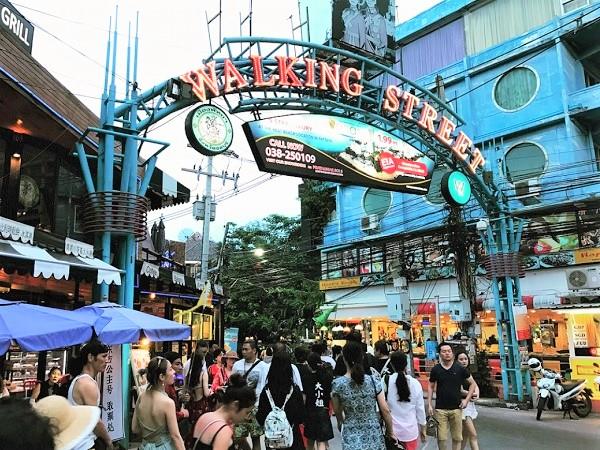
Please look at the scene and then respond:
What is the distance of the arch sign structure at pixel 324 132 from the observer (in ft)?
30.2

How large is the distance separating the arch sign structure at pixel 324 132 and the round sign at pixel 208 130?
0.07 ft

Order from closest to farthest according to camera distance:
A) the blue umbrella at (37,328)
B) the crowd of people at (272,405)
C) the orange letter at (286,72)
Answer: the crowd of people at (272,405), the blue umbrella at (37,328), the orange letter at (286,72)

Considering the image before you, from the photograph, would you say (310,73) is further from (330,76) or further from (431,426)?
(431,426)

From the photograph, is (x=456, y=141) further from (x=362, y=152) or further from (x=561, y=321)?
(x=561, y=321)

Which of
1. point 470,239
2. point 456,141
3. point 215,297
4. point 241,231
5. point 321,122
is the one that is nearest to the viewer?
point 321,122

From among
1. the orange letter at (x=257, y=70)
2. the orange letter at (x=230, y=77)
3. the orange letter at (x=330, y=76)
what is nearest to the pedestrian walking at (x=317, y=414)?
the orange letter at (x=230, y=77)

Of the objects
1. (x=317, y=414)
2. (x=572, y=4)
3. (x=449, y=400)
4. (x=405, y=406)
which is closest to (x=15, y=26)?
(x=317, y=414)

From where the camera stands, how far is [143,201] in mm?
8789

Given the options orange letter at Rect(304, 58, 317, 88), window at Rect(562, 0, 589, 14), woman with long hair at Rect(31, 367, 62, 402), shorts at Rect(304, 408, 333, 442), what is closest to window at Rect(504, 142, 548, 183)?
window at Rect(562, 0, 589, 14)

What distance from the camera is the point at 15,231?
24.1 ft

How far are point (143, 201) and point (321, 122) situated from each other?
4582mm

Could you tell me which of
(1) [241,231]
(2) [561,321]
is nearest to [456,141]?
(2) [561,321]

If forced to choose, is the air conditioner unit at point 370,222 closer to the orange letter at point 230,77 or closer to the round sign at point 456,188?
the round sign at point 456,188

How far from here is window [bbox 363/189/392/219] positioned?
23.2 m
